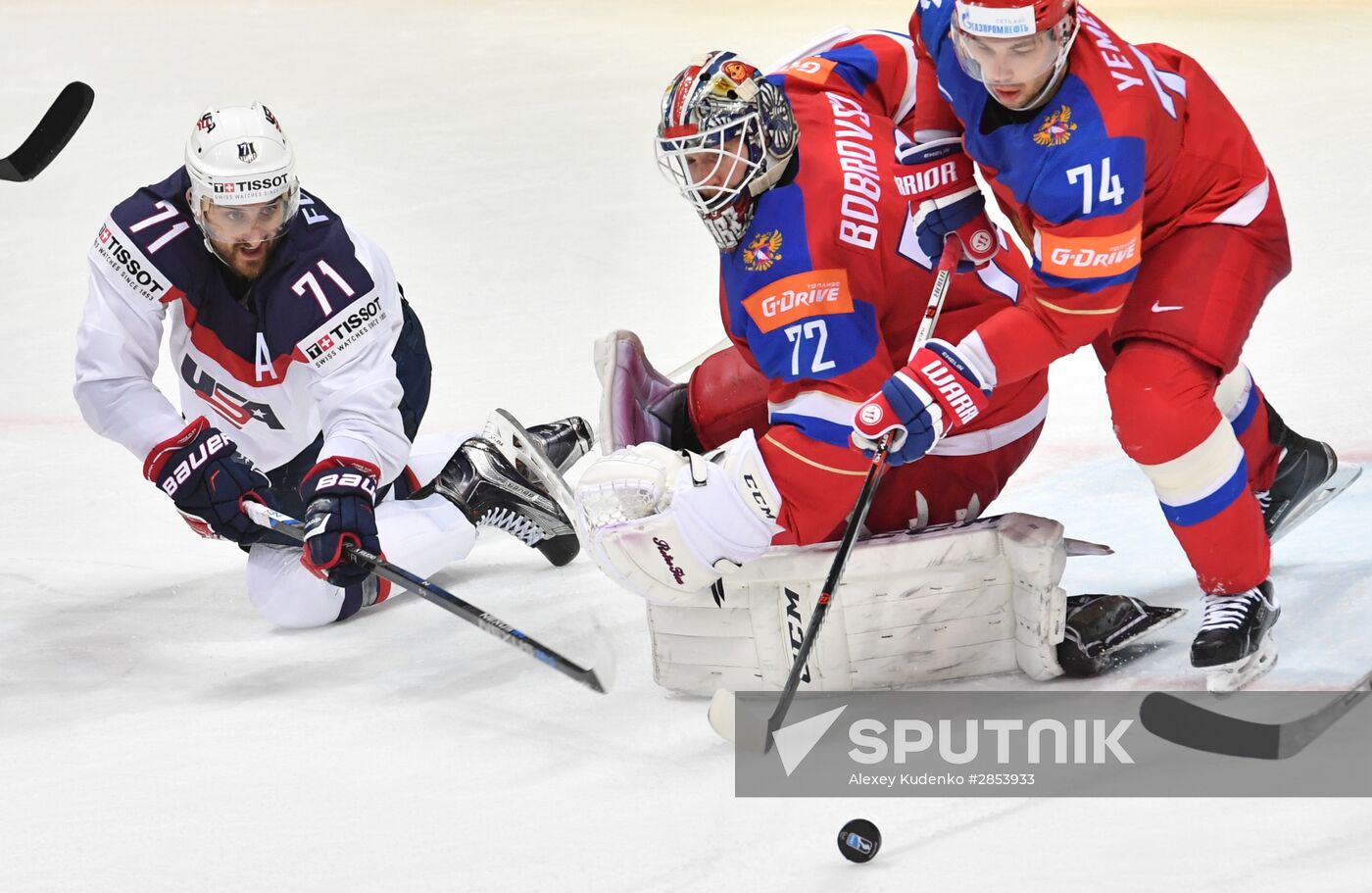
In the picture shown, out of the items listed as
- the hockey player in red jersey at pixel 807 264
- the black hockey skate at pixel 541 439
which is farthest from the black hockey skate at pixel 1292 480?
the black hockey skate at pixel 541 439

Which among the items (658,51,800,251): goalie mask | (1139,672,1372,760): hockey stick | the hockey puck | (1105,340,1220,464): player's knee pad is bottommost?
(1139,672,1372,760): hockey stick

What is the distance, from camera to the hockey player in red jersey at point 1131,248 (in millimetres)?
2305

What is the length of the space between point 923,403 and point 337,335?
116 cm

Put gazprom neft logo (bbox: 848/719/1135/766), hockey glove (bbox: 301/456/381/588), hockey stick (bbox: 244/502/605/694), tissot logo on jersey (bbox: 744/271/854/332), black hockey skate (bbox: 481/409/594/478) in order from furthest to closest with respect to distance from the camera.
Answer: black hockey skate (bbox: 481/409/594/478) < hockey glove (bbox: 301/456/381/588) < hockey stick (bbox: 244/502/605/694) < tissot logo on jersey (bbox: 744/271/854/332) < gazprom neft logo (bbox: 848/719/1135/766)

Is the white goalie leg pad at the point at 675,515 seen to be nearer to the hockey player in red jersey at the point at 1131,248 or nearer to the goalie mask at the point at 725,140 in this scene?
the hockey player in red jersey at the point at 1131,248

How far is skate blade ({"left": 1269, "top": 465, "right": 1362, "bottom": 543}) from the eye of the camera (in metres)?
2.95

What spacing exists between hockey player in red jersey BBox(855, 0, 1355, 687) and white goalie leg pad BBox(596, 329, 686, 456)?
2.10ft

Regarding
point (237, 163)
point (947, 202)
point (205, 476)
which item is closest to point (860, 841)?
point (947, 202)

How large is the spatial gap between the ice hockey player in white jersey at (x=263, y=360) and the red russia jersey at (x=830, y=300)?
72 cm

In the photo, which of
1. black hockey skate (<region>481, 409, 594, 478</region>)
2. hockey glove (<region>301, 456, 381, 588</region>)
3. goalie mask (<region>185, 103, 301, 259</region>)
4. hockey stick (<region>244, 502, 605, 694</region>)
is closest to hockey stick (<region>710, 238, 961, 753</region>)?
hockey stick (<region>244, 502, 605, 694</region>)

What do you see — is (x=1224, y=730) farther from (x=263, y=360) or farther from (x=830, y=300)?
(x=263, y=360)

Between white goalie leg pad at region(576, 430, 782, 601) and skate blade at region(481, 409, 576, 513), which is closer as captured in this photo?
white goalie leg pad at region(576, 430, 782, 601)

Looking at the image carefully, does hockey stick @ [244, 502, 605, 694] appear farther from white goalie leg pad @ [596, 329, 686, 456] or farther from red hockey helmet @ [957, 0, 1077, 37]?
red hockey helmet @ [957, 0, 1077, 37]

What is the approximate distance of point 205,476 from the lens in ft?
9.78
